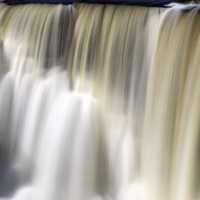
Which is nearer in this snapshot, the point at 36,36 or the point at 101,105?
the point at 101,105

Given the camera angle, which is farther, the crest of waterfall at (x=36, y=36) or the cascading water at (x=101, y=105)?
the crest of waterfall at (x=36, y=36)

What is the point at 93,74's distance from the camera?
2652 millimetres

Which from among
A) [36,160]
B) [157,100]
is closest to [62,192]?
[36,160]

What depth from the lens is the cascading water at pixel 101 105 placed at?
2131 mm

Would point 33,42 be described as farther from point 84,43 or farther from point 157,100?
point 157,100

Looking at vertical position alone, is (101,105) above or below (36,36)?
below

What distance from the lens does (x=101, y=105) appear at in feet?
8.48

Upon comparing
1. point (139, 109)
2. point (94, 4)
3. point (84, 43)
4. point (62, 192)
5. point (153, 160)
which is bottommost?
point (62, 192)

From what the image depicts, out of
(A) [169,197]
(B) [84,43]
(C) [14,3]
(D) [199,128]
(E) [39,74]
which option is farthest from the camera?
(C) [14,3]

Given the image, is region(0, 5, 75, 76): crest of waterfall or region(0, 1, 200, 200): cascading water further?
region(0, 5, 75, 76): crest of waterfall

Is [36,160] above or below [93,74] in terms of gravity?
below

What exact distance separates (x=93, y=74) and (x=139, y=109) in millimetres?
435

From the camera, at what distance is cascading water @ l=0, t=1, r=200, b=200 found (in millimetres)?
2131

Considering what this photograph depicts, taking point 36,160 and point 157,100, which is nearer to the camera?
point 157,100
